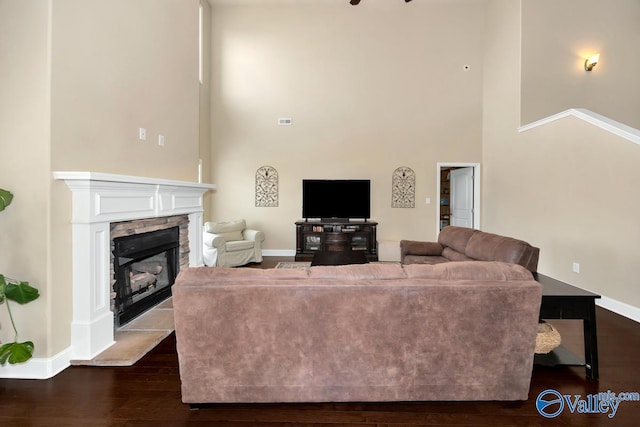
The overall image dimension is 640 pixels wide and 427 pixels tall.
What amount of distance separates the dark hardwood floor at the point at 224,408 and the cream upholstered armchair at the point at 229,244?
300 centimetres

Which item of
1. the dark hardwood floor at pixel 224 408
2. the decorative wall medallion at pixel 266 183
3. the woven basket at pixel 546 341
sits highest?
the decorative wall medallion at pixel 266 183

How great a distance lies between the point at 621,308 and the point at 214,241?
5.12 meters

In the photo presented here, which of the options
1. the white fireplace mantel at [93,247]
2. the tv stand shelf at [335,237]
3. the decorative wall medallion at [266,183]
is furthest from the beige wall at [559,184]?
the white fireplace mantel at [93,247]

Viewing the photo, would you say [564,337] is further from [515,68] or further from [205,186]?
[515,68]

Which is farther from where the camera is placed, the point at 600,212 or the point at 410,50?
the point at 410,50

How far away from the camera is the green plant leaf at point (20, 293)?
1.94 m

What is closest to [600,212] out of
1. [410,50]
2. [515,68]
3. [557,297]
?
[557,297]

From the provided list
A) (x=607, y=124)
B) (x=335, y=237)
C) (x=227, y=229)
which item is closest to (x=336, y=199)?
(x=335, y=237)

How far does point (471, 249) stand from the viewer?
11.6 feet

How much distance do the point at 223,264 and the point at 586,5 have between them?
273 inches

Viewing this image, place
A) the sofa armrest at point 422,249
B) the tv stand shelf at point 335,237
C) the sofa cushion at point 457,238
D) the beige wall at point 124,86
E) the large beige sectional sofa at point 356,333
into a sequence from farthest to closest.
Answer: the tv stand shelf at point 335,237, the sofa armrest at point 422,249, the sofa cushion at point 457,238, the beige wall at point 124,86, the large beige sectional sofa at point 356,333

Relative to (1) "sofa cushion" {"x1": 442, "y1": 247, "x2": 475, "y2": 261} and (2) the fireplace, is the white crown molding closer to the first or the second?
(1) "sofa cushion" {"x1": 442, "y1": 247, "x2": 475, "y2": 261}

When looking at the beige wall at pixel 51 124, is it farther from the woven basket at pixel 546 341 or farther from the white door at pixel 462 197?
the white door at pixel 462 197

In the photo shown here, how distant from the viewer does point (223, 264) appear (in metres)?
5.30
